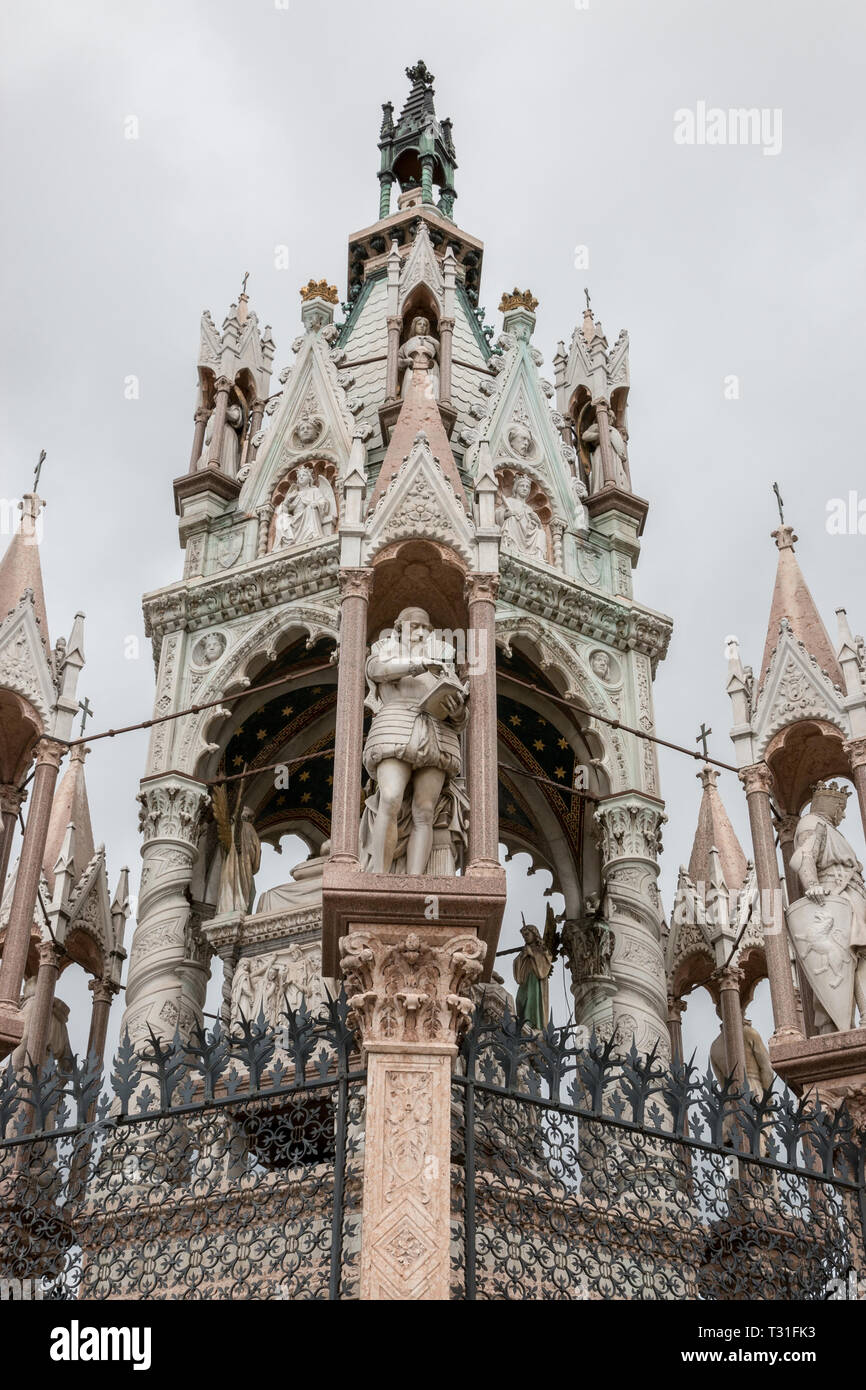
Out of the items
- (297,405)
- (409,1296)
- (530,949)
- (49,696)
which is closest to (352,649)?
(49,696)

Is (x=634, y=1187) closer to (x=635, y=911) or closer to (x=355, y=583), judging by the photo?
(x=355, y=583)

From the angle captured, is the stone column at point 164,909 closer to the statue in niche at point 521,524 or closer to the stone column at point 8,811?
the stone column at point 8,811

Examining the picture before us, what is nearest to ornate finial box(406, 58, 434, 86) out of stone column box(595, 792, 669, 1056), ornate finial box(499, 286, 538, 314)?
ornate finial box(499, 286, 538, 314)

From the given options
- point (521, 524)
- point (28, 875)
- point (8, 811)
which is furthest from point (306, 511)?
point (28, 875)

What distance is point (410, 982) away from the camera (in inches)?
418

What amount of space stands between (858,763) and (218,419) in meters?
11.7

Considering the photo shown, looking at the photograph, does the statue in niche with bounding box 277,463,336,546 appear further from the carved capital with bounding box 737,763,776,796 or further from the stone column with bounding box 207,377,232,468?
the carved capital with bounding box 737,763,776,796

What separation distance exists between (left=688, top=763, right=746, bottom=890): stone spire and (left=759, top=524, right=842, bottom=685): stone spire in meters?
6.11

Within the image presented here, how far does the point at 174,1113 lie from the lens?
10.3 meters

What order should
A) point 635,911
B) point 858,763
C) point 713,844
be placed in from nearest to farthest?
1. point 858,763
2. point 635,911
3. point 713,844

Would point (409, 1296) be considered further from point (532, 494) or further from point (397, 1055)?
point (532, 494)

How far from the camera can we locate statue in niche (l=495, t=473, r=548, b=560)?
20.4m

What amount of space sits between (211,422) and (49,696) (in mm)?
9282

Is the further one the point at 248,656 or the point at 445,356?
the point at 445,356
